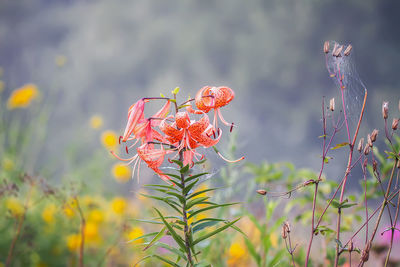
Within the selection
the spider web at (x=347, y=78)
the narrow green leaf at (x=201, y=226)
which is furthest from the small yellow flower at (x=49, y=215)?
the spider web at (x=347, y=78)

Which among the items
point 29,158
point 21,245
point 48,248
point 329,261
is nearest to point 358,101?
point 329,261

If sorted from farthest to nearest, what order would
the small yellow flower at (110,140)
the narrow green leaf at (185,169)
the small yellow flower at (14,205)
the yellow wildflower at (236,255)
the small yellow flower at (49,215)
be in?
the small yellow flower at (110,140) → the small yellow flower at (49,215) → the small yellow flower at (14,205) → the yellow wildflower at (236,255) → the narrow green leaf at (185,169)

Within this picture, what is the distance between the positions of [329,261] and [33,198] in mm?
1442

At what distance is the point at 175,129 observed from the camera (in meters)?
0.54

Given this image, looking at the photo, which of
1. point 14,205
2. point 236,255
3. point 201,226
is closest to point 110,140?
point 14,205

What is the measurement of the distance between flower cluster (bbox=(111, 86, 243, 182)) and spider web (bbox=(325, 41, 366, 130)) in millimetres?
178

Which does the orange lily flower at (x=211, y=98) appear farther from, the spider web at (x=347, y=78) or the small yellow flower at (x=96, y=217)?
the small yellow flower at (x=96, y=217)

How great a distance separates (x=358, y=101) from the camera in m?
0.61

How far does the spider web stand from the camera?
1.89 feet

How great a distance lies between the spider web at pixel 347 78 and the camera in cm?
58

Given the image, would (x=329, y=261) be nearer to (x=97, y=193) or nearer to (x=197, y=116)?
(x=197, y=116)

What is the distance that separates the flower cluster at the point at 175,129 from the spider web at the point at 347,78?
0.18 m

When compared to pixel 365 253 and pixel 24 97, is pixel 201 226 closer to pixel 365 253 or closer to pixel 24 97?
pixel 365 253

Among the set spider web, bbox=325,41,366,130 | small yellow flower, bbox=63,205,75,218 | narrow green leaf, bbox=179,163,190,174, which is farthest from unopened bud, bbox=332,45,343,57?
small yellow flower, bbox=63,205,75,218
